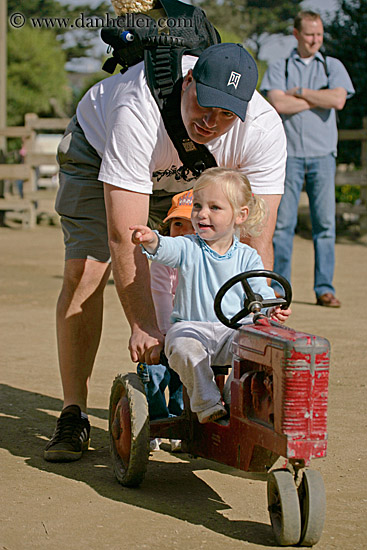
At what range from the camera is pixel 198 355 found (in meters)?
3.36

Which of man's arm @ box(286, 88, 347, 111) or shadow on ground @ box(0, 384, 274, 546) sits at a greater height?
man's arm @ box(286, 88, 347, 111)

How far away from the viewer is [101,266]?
4.17 meters

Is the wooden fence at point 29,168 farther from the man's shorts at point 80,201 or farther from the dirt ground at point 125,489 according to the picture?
the man's shorts at point 80,201

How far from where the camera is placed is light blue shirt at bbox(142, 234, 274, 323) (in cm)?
353

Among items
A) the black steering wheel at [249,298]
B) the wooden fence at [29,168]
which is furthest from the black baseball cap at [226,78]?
the wooden fence at [29,168]

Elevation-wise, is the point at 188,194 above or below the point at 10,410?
above

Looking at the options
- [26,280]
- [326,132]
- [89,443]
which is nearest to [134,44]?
[89,443]

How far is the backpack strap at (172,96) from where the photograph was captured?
3.64 m

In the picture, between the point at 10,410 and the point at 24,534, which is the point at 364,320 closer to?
the point at 10,410

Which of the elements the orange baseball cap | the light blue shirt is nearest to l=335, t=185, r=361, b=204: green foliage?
the orange baseball cap

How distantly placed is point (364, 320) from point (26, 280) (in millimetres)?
3895

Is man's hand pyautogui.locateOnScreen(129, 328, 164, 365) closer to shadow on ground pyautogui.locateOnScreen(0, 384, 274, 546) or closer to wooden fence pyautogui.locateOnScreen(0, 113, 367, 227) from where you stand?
shadow on ground pyautogui.locateOnScreen(0, 384, 274, 546)

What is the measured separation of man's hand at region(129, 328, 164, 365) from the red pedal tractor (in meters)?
0.10

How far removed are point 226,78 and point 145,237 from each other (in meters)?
0.69
